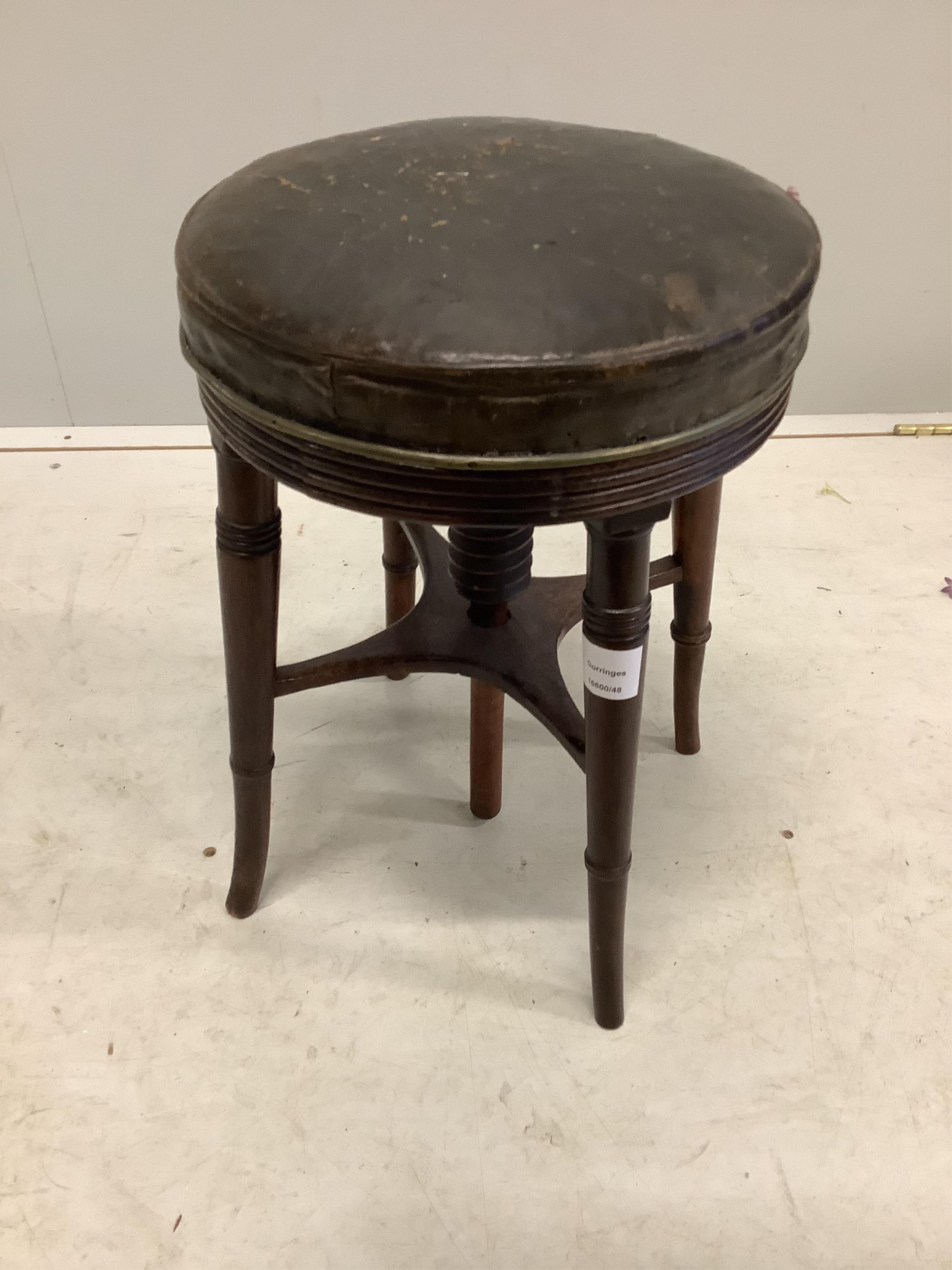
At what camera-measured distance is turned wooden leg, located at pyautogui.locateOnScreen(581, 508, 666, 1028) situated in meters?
0.72

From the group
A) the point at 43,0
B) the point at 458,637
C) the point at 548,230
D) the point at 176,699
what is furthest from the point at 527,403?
the point at 43,0

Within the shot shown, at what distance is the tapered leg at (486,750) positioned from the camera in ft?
3.44

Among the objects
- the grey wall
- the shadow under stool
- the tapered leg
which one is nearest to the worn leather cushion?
the shadow under stool

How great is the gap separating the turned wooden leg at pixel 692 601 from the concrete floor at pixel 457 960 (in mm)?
57

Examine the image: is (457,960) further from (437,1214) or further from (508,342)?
(508,342)

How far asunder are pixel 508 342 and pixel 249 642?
0.40 metres

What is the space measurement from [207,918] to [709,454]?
0.67 meters

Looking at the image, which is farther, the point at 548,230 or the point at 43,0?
the point at 43,0

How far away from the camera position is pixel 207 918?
1.04m

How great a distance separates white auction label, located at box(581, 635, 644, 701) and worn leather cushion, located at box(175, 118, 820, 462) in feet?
0.55

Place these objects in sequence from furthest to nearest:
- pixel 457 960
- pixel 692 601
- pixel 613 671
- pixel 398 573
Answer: pixel 398 573, pixel 692 601, pixel 457 960, pixel 613 671

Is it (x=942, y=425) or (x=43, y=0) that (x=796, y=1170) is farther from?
(x=43, y=0)

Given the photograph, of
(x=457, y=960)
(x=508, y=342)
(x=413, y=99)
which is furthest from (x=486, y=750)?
(x=413, y=99)

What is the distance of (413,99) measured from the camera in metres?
1.52
